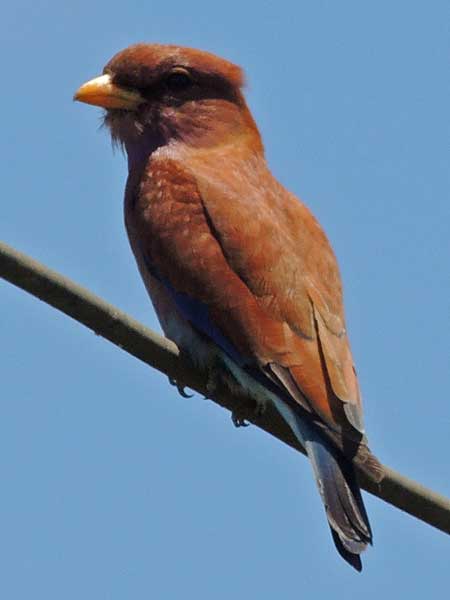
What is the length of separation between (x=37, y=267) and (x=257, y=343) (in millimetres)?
1647

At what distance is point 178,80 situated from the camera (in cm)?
686

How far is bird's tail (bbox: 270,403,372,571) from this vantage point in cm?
450

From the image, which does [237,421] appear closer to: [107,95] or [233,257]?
[233,257]

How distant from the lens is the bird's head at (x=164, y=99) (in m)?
6.69

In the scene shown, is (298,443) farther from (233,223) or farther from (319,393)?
(233,223)

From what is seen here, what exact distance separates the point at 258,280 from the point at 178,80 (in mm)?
1743

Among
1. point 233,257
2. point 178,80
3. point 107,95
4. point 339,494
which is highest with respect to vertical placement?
point 178,80

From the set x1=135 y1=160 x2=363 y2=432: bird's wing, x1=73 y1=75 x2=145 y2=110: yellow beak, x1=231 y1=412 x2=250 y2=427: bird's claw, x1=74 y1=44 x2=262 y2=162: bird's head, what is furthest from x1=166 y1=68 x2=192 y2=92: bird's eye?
x1=231 y1=412 x2=250 y2=427: bird's claw

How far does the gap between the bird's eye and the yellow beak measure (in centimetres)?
16

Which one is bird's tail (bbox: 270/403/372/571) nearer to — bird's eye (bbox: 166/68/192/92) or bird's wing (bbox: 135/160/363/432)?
bird's wing (bbox: 135/160/363/432)

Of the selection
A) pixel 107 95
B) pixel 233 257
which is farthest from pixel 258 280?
pixel 107 95

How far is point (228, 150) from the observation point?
6750mm

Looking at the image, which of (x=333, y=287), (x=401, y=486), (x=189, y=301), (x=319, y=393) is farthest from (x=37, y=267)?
(x=333, y=287)

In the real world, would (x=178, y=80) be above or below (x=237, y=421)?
above
